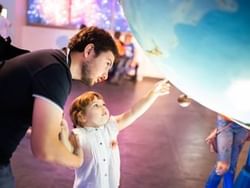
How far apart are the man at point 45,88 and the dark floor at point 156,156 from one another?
1968 millimetres

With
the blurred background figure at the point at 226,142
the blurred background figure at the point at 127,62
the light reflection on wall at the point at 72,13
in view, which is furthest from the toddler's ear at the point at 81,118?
the light reflection on wall at the point at 72,13

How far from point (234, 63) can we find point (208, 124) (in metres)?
4.43

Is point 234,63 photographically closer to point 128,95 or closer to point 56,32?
point 128,95

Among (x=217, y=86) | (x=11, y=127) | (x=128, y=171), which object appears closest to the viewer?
A: (x=217, y=86)

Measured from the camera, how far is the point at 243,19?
788 mm

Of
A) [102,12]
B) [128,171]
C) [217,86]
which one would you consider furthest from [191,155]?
[102,12]

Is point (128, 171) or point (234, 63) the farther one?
point (128, 171)

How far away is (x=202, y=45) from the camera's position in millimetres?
852

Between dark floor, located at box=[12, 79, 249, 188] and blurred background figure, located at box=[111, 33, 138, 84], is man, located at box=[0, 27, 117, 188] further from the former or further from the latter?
blurred background figure, located at box=[111, 33, 138, 84]

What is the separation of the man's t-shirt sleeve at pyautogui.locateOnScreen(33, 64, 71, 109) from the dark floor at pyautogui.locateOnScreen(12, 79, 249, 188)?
2104 mm

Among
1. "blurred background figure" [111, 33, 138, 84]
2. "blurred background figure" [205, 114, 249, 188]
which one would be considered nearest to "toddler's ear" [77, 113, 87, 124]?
"blurred background figure" [205, 114, 249, 188]

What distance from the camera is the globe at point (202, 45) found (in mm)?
807

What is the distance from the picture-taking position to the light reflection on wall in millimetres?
8328

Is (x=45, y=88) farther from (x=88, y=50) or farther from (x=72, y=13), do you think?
(x=72, y=13)
